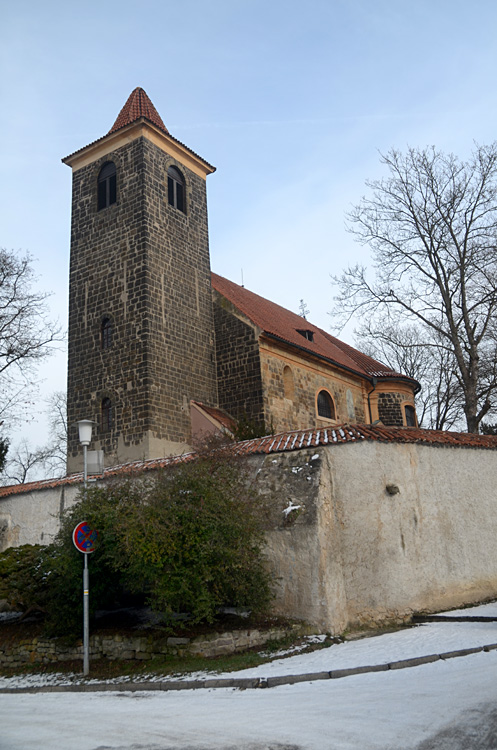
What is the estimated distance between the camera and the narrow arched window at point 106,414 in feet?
68.4

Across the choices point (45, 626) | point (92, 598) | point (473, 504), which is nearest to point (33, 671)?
point (45, 626)

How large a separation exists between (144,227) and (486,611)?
15.7 metres

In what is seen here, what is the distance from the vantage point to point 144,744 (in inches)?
213

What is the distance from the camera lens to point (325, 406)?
25.8m

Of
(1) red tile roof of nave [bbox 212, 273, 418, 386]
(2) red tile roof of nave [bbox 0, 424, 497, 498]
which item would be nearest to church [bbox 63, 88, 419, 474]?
(1) red tile roof of nave [bbox 212, 273, 418, 386]

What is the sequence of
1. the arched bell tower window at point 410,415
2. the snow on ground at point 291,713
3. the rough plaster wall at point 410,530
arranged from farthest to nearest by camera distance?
1. the arched bell tower window at point 410,415
2. the rough plaster wall at point 410,530
3. the snow on ground at point 291,713

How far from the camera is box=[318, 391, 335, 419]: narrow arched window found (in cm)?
2538

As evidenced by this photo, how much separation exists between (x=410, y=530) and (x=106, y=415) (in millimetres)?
11692

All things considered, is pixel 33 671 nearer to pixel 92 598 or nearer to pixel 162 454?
pixel 92 598

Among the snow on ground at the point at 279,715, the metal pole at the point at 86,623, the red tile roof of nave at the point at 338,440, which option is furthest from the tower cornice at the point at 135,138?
the snow on ground at the point at 279,715

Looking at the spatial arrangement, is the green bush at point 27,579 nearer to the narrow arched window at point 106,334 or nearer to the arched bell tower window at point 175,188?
the narrow arched window at point 106,334

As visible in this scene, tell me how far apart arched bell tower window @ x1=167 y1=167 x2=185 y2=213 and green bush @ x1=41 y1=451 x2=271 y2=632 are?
14198 mm

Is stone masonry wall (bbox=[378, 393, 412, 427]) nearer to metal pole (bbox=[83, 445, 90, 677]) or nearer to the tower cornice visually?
the tower cornice

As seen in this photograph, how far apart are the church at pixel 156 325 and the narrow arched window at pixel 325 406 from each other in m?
0.11
